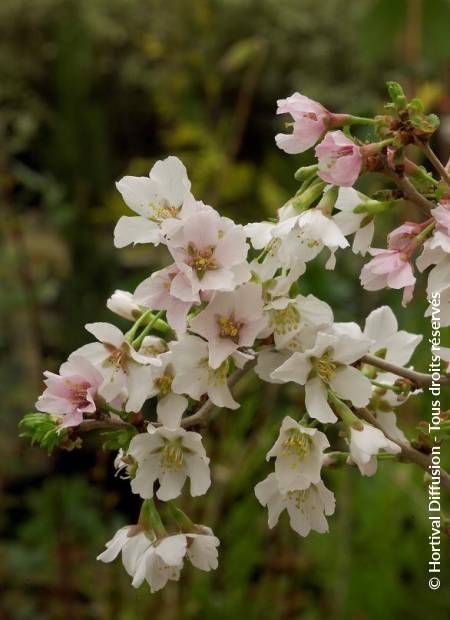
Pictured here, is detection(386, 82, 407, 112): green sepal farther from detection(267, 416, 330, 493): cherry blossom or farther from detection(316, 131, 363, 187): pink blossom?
detection(267, 416, 330, 493): cherry blossom

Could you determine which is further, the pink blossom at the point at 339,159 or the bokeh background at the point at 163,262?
the bokeh background at the point at 163,262

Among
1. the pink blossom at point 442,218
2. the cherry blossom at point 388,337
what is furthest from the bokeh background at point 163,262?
the pink blossom at point 442,218

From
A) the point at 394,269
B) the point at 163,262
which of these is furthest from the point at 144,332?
the point at 163,262

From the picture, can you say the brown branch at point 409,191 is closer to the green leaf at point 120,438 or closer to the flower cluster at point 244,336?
the flower cluster at point 244,336

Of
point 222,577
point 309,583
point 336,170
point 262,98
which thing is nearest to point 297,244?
point 336,170

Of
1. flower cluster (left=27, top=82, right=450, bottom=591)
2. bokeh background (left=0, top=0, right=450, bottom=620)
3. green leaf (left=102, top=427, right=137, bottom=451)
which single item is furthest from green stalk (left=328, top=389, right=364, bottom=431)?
bokeh background (left=0, top=0, right=450, bottom=620)

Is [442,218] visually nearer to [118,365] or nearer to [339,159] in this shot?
[339,159]

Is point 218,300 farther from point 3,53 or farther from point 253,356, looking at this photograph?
point 3,53
